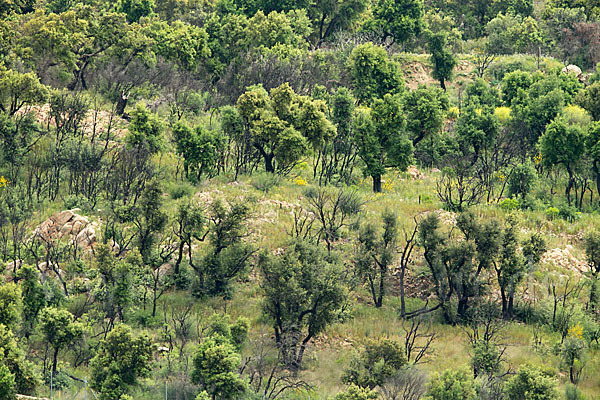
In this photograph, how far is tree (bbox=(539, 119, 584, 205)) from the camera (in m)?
59.5

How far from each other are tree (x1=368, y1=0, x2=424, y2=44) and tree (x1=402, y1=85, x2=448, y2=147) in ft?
79.4

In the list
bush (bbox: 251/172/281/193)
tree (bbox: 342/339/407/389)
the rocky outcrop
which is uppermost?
bush (bbox: 251/172/281/193)

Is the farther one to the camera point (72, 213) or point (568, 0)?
point (568, 0)

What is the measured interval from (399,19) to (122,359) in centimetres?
5512

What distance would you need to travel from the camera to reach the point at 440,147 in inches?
2648

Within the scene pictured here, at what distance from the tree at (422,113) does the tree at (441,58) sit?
17342 millimetres

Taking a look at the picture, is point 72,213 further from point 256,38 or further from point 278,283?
point 256,38

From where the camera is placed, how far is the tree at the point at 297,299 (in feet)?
151

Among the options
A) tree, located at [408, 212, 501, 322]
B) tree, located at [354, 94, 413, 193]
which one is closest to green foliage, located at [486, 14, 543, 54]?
tree, located at [354, 94, 413, 193]

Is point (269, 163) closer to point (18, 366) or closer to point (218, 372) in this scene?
point (218, 372)

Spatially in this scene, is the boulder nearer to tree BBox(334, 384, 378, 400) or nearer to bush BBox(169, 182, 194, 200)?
bush BBox(169, 182, 194, 200)

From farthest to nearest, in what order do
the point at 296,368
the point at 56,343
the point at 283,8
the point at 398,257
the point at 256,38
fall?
the point at 283,8
the point at 256,38
the point at 398,257
the point at 296,368
the point at 56,343

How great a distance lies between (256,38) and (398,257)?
33.7m

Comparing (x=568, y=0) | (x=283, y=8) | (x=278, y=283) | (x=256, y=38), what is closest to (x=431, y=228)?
(x=278, y=283)
